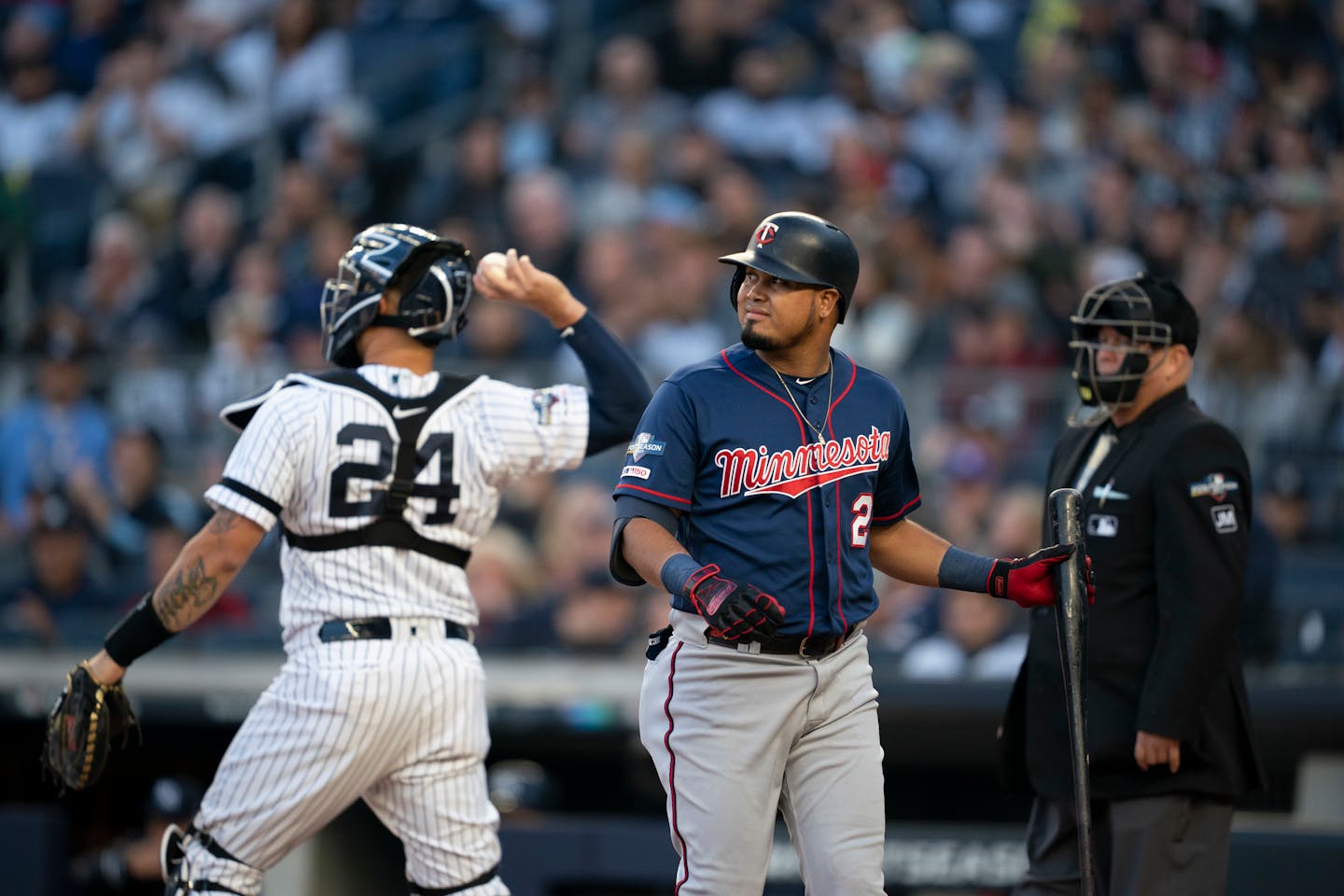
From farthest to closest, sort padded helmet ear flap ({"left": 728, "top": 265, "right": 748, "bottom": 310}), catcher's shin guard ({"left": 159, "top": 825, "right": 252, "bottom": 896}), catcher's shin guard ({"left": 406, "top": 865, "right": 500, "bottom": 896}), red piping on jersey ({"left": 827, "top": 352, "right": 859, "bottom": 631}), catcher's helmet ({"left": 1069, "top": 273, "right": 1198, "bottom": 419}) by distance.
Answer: catcher's helmet ({"left": 1069, "top": 273, "right": 1198, "bottom": 419}), catcher's shin guard ({"left": 406, "top": 865, "right": 500, "bottom": 896}), catcher's shin guard ({"left": 159, "top": 825, "right": 252, "bottom": 896}), padded helmet ear flap ({"left": 728, "top": 265, "right": 748, "bottom": 310}), red piping on jersey ({"left": 827, "top": 352, "right": 859, "bottom": 631})

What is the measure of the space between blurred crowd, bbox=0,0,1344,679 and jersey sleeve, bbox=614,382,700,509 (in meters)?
3.30

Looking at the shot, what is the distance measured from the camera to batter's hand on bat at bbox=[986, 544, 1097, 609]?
3.70 metres

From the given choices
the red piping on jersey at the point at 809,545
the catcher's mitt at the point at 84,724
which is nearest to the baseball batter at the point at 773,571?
the red piping on jersey at the point at 809,545

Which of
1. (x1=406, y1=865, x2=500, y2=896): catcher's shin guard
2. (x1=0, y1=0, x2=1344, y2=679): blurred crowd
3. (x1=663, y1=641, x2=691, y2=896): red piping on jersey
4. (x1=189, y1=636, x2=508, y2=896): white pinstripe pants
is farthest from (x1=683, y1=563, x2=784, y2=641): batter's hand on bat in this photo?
(x1=0, y1=0, x2=1344, y2=679): blurred crowd

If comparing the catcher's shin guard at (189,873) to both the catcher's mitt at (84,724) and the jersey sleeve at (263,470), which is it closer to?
the catcher's mitt at (84,724)

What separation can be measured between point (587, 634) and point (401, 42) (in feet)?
20.2

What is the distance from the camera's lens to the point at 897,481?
3.92m

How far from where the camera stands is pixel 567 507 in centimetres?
800

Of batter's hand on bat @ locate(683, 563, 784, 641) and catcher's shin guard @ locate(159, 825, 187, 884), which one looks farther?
catcher's shin guard @ locate(159, 825, 187, 884)

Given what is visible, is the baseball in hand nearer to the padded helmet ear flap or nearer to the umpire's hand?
the umpire's hand

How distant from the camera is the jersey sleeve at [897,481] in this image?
3.88 m

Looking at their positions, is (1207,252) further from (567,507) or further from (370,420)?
(370,420)

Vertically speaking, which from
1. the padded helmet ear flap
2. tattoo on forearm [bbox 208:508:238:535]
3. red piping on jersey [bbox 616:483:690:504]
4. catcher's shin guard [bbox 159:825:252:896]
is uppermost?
the padded helmet ear flap

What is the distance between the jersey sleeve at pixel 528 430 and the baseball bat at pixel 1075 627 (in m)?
1.25
